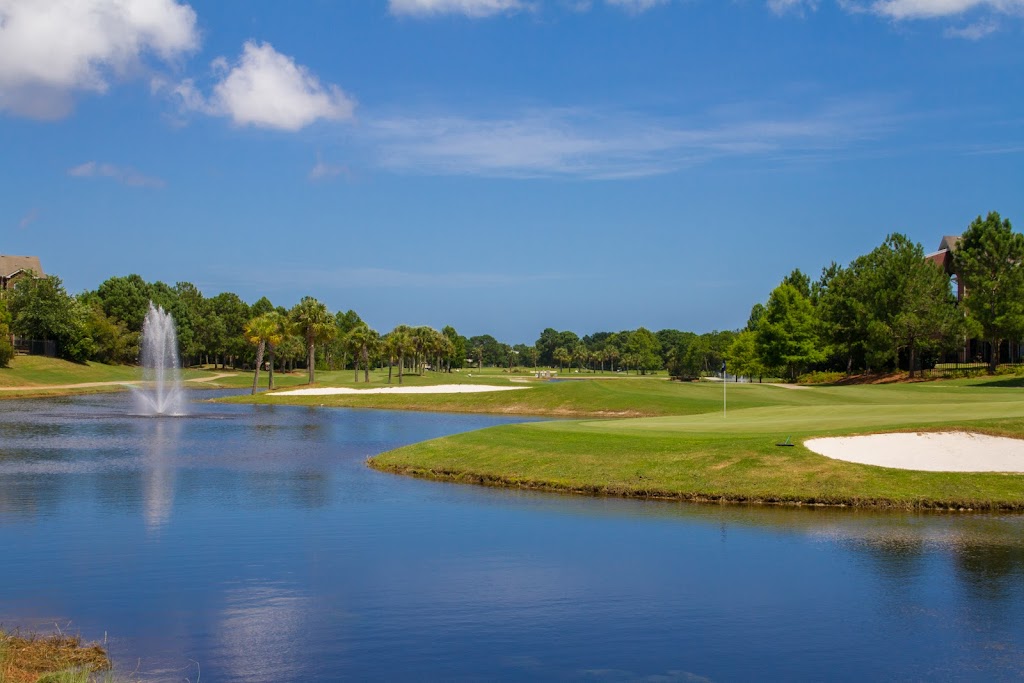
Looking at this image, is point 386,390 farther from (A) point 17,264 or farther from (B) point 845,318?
(A) point 17,264

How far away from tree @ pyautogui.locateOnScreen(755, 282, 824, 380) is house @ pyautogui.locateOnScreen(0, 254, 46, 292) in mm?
100957

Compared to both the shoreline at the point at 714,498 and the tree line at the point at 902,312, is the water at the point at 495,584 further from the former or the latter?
the tree line at the point at 902,312

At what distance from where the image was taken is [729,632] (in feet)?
49.1

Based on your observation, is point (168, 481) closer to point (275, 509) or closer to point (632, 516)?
point (275, 509)

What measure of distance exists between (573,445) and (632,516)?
9016 millimetres

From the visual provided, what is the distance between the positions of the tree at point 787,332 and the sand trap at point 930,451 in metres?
64.5

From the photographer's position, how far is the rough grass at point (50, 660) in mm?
11648

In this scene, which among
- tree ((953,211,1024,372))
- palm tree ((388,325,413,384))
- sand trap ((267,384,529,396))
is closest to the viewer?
tree ((953,211,1024,372))

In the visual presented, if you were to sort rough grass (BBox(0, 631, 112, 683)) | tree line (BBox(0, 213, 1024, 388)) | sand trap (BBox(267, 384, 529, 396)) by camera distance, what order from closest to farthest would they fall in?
rough grass (BBox(0, 631, 112, 683)) → tree line (BBox(0, 213, 1024, 388)) → sand trap (BBox(267, 384, 529, 396))

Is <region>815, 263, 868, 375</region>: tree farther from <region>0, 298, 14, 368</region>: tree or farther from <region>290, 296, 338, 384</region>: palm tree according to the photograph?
<region>0, 298, 14, 368</region>: tree

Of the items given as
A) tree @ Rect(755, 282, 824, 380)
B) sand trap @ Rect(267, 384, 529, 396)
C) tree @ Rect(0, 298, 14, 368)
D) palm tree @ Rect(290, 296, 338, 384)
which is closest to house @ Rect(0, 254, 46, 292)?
tree @ Rect(0, 298, 14, 368)

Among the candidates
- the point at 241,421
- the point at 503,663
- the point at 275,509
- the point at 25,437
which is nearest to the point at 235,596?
the point at 503,663

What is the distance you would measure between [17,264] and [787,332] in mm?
113033

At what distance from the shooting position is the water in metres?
13.6
